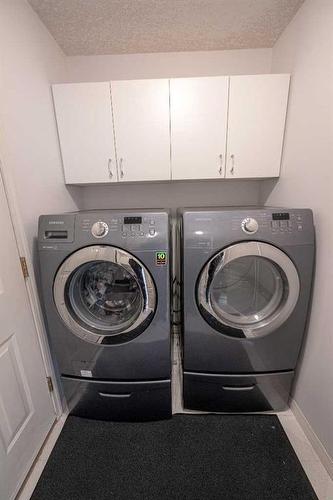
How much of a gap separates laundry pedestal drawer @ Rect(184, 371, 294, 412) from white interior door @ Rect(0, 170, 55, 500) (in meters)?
0.86

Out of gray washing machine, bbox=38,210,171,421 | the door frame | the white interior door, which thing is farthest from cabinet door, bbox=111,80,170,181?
the white interior door

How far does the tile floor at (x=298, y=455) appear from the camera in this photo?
101cm

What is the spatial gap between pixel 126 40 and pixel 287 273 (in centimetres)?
183

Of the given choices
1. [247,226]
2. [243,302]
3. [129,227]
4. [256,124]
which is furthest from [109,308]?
[256,124]

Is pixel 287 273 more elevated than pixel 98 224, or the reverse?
pixel 98 224

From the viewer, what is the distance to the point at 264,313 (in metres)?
1.22

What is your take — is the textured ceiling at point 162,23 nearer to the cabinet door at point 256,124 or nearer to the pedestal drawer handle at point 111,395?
the cabinet door at point 256,124

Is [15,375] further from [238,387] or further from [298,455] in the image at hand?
[298,455]

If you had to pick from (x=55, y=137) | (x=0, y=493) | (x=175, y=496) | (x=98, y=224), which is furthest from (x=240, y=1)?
(x=0, y=493)

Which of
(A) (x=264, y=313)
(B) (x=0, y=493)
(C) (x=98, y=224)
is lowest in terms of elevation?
(B) (x=0, y=493)

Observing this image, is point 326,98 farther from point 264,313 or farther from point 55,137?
point 55,137

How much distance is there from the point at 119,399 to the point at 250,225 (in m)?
1.26

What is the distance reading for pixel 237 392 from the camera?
4.21 ft

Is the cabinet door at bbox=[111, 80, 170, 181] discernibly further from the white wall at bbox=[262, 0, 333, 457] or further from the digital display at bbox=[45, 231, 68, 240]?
the white wall at bbox=[262, 0, 333, 457]
